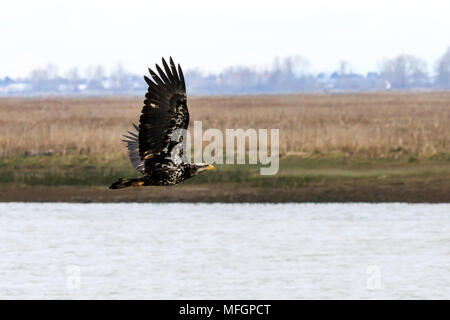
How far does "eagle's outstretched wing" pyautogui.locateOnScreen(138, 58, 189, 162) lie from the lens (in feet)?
45.4

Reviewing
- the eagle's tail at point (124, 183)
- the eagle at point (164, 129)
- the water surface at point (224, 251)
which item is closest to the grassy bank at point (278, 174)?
the water surface at point (224, 251)

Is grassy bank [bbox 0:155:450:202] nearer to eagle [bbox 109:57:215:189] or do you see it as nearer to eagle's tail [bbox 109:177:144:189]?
eagle [bbox 109:57:215:189]

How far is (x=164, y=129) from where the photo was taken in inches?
547

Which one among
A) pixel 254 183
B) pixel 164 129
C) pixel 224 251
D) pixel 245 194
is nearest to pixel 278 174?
pixel 254 183

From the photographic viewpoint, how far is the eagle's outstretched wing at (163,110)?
1383cm

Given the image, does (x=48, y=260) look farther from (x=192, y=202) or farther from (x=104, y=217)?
(x=192, y=202)

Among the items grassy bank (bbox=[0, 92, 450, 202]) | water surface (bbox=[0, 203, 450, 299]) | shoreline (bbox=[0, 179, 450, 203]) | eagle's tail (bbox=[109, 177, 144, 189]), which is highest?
eagle's tail (bbox=[109, 177, 144, 189])

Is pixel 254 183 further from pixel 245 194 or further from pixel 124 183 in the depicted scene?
pixel 124 183

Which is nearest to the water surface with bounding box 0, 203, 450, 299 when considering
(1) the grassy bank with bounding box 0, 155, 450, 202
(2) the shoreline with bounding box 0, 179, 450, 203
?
(2) the shoreline with bounding box 0, 179, 450, 203

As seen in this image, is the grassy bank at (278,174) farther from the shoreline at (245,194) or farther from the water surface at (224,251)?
the water surface at (224,251)

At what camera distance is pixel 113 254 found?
27.1 meters

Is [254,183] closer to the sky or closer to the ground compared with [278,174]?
closer to the ground

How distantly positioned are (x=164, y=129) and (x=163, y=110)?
238mm
